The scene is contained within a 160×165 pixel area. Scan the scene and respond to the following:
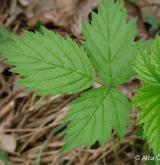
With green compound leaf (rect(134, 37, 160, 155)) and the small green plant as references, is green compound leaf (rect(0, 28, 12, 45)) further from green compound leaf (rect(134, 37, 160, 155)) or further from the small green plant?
green compound leaf (rect(134, 37, 160, 155))

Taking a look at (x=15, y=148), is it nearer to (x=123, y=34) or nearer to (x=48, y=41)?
(x=48, y=41)

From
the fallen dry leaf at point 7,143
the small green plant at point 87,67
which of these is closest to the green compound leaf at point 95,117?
the small green plant at point 87,67

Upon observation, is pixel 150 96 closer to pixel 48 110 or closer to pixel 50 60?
pixel 50 60

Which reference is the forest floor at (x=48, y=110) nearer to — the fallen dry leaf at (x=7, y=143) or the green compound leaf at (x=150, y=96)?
the fallen dry leaf at (x=7, y=143)

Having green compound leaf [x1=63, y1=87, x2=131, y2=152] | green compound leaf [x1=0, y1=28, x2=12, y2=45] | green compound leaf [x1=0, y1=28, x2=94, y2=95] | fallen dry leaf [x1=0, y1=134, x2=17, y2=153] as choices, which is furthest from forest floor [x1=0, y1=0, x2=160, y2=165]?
green compound leaf [x1=0, y1=28, x2=94, y2=95]

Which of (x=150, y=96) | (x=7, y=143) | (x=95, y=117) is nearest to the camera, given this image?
(x=150, y=96)

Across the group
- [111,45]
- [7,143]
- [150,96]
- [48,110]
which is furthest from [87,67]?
[7,143]

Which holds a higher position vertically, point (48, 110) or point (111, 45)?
point (111, 45)
